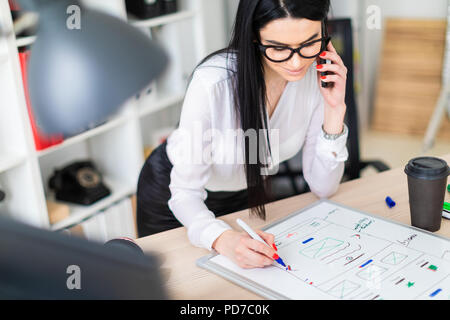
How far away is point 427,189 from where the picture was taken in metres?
0.99

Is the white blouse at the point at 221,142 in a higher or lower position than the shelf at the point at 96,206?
higher

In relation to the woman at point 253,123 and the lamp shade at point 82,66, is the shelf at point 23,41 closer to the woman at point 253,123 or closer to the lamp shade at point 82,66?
the woman at point 253,123

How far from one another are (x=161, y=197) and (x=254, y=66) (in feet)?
1.71

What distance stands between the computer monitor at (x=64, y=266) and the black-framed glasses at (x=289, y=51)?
0.63 meters

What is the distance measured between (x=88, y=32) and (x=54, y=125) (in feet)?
0.33

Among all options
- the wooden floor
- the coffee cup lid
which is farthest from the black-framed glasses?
the wooden floor

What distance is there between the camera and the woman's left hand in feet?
3.71

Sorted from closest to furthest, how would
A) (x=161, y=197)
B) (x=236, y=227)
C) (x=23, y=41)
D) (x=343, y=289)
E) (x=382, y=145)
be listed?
(x=343, y=289) < (x=236, y=227) < (x=161, y=197) < (x=23, y=41) < (x=382, y=145)

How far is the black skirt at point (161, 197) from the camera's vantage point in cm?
145

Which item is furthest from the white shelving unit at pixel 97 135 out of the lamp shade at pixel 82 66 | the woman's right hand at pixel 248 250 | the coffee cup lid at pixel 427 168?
the lamp shade at pixel 82 66

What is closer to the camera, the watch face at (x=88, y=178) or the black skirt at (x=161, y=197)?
the black skirt at (x=161, y=197)

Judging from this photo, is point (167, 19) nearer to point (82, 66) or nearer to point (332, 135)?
point (332, 135)

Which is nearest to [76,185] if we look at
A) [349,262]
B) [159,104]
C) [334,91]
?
[159,104]
